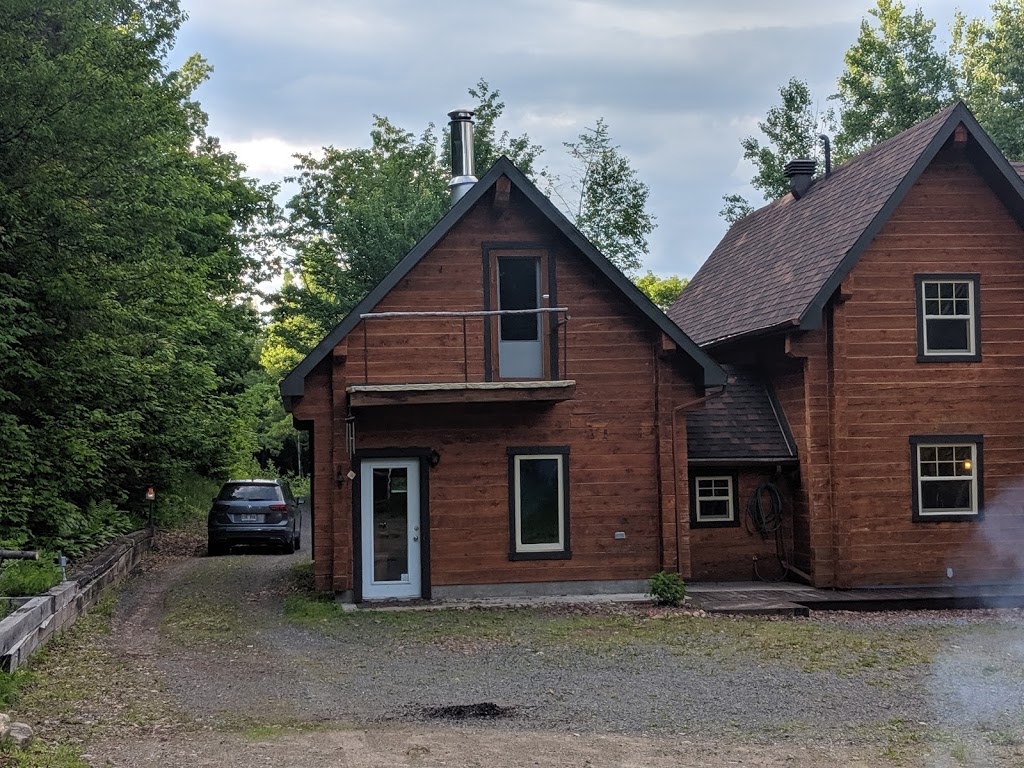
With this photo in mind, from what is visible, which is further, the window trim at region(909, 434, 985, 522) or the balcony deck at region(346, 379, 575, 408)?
the window trim at region(909, 434, 985, 522)

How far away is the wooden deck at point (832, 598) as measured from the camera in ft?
52.3

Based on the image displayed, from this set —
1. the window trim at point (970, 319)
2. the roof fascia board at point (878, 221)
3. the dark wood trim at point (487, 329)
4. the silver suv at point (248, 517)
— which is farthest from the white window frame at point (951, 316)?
the silver suv at point (248, 517)

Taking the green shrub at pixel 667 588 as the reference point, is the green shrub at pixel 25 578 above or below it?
above

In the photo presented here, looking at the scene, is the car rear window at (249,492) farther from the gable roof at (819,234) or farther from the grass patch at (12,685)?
the grass patch at (12,685)

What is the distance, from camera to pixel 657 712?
9352mm

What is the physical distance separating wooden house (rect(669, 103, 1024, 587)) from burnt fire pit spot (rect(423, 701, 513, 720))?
31.7ft

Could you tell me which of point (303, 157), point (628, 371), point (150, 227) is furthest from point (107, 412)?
point (303, 157)

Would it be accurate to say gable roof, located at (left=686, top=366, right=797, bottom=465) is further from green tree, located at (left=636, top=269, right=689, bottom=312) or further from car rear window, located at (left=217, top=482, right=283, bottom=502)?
green tree, located at (left=636, top=269, right=689, bottom=312)

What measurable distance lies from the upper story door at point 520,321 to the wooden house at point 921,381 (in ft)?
11.6

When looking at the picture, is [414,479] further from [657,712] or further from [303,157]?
[303,157]

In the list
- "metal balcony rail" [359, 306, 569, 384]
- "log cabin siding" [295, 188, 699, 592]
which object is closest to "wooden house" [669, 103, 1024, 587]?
"log cabin siding" [295, 188, 699, 592]

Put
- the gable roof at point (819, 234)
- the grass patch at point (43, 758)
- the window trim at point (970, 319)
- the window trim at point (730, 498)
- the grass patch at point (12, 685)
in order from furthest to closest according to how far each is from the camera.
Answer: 1. the window trim at point (730, 498)
2. the window trim at point (970, 319)
3. the gable roof at point (819, 234)
4. the grass patch at point (12, 685)
5. the grass patch at point (43, 758)

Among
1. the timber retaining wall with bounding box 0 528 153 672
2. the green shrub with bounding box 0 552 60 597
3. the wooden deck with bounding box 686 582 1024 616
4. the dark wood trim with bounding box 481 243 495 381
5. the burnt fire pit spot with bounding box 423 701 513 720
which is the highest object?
the dark wood trim with bounding box 481 243 495 381

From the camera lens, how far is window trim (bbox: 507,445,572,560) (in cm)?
1666
